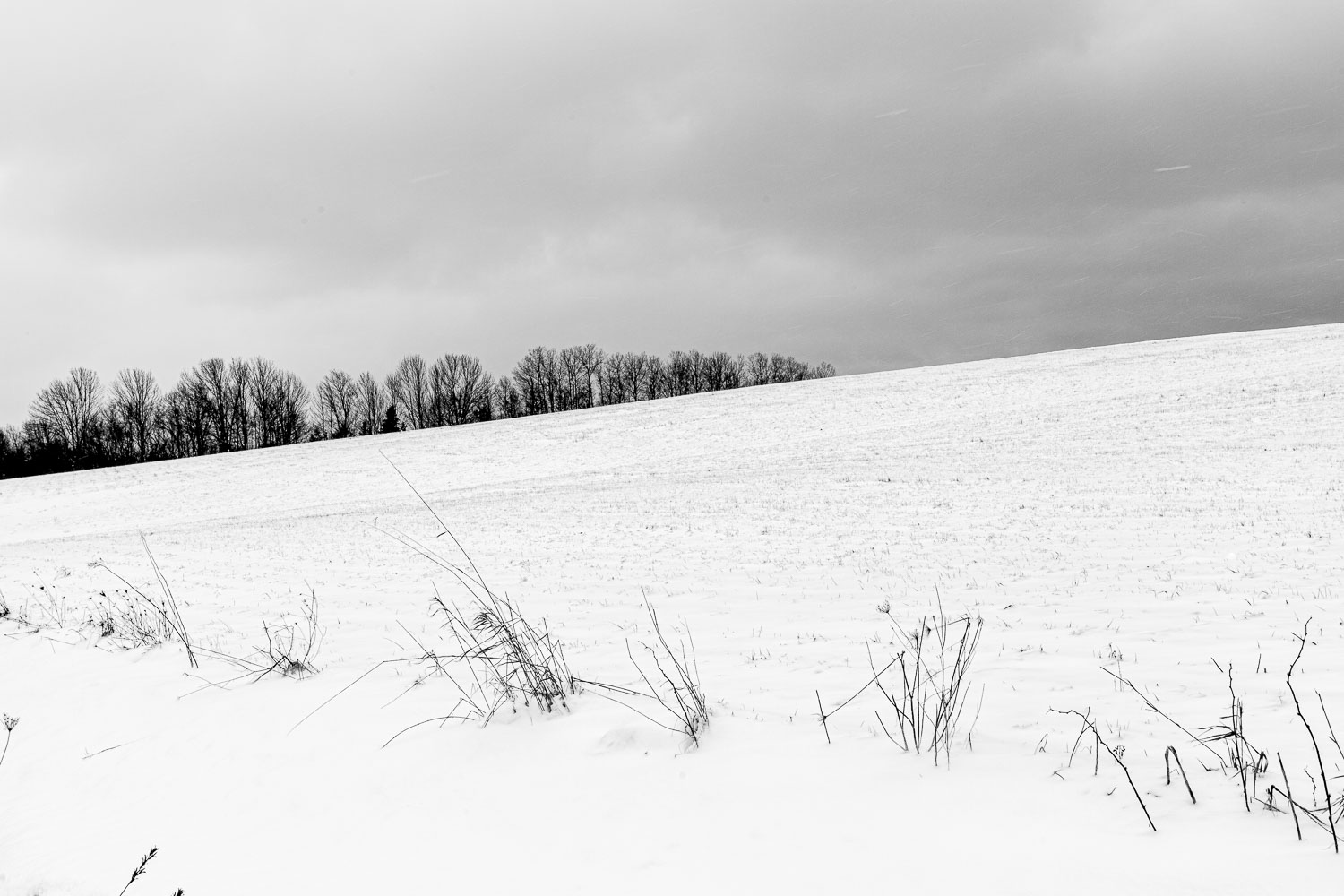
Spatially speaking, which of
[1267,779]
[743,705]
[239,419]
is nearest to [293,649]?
[743,705]

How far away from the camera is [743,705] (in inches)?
174

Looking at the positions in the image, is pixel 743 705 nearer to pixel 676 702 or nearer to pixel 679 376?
pixel 676 702

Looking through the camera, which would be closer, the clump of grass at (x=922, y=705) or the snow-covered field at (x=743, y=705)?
the snow-covered field at (x=743, y=705)

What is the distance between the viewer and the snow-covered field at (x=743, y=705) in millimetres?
2971

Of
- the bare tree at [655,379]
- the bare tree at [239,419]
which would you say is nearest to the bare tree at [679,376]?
the bare tree at [655,379]

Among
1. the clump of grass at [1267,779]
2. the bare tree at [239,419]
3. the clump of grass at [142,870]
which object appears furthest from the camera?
the bare tree at [239,419]

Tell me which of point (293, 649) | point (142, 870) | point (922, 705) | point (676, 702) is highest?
point (142, 870)

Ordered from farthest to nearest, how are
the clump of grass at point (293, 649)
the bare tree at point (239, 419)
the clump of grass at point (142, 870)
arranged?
the bare tree at point (239, 419)
the clump of grass at point (293, 649)
the clump of grass at point (142, 870)

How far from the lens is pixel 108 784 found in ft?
14.6

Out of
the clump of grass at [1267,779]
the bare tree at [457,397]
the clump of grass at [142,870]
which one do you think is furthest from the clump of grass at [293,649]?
the bare tree at [457,397]

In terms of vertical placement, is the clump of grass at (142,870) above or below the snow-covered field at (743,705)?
above

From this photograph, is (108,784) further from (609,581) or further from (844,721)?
(609,581)

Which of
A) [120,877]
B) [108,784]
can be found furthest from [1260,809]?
[108,784]

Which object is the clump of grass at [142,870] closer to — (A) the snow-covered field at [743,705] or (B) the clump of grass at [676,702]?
(A) the snow-covered field at [743,705]
